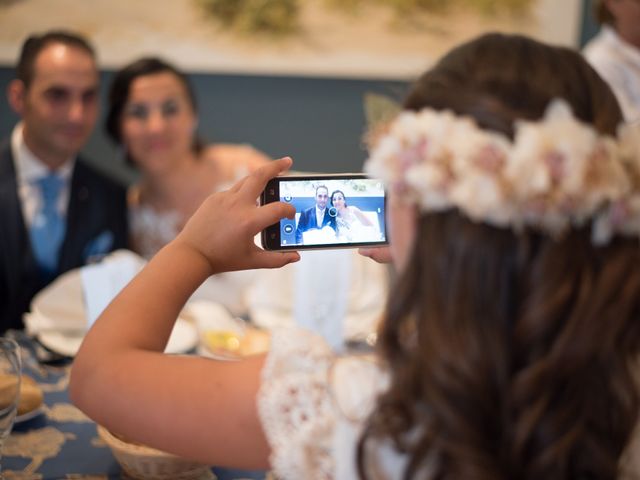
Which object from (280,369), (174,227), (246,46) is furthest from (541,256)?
(246,46)

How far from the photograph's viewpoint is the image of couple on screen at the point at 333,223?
37.5 inches

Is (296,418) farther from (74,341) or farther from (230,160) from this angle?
(230,160)

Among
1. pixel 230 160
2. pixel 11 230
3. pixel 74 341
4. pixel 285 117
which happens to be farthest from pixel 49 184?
pixel 285 117

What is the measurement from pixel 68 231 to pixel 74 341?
0.75m

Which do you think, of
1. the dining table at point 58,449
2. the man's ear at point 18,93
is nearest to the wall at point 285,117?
the man's ear at point 18,93

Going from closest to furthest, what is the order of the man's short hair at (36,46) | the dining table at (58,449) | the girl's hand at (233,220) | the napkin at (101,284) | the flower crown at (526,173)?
the flower crown at (526,173) < the girl's hand at (233,220) < the dining table at (58,449) < the napkin at (101,284) < the man's short hair at (36,46)

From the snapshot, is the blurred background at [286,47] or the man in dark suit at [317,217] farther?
the blurred background at [286,47]

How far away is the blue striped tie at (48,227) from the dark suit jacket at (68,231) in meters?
0.03

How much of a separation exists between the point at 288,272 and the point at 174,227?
756 millimetres

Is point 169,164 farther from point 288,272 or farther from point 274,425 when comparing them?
point 274,425

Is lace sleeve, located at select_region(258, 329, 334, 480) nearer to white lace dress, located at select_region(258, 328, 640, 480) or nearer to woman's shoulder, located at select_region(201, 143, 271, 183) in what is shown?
white lace dress, located at select_region(258, 328, 640, 480)

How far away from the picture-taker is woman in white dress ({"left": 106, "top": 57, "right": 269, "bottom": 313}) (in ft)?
7.55

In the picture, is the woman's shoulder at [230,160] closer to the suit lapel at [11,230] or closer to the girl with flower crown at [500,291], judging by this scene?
the suit lapel at [11,230]

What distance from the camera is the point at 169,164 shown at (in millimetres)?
2412
